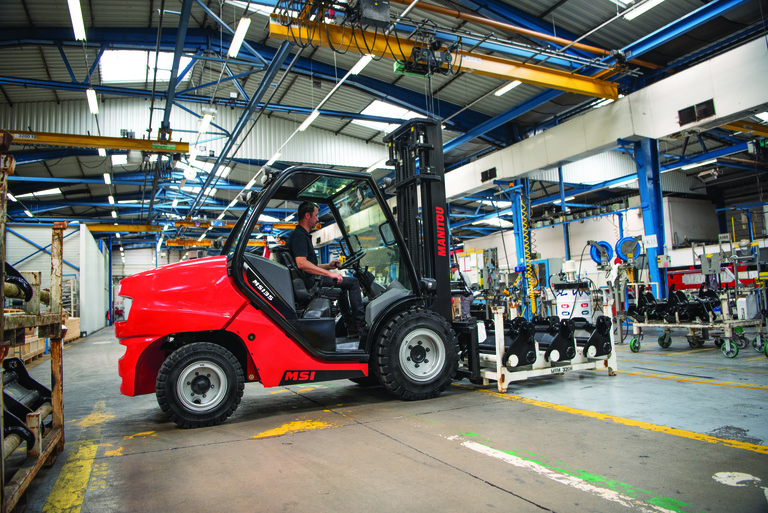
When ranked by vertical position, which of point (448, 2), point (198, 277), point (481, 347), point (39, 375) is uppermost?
point (448, 2)

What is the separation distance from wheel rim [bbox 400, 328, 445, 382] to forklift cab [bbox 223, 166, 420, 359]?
1.23 feet

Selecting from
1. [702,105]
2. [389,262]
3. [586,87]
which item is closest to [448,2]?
[586,87]

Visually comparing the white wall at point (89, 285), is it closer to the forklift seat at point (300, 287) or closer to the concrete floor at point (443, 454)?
→ the concrete floor at point (443, 454)

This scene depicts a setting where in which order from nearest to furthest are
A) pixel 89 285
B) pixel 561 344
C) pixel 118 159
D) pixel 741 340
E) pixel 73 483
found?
pixel 73 483
pixel 561 344
pixel 741 340
pixel 118 159
pixel 89 285

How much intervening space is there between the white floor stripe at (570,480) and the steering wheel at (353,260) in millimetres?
2231

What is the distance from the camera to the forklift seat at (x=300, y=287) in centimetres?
454

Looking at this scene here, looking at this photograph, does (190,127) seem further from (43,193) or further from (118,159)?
(43,193)

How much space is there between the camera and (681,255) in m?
20.6

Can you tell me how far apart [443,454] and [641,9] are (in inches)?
462

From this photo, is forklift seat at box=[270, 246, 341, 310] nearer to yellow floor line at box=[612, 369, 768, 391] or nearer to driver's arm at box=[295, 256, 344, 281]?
driver's arm at box=[295, 256, 344, 281]

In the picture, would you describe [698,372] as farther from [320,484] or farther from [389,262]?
[320,484]

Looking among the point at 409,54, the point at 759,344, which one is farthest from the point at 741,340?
the point at 409,54

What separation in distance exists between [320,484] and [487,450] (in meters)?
1.15

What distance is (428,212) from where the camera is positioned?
5.57 m
